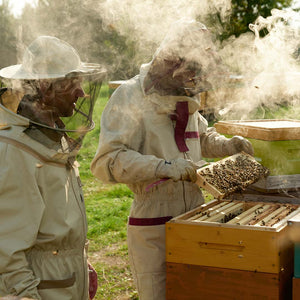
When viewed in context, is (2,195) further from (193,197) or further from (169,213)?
(193,197)

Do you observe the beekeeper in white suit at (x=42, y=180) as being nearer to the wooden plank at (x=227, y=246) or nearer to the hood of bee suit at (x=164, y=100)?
the wooden plank at (x=227, y=246)

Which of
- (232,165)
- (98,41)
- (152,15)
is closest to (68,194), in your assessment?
(232,165)

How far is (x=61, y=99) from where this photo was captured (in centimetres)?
191

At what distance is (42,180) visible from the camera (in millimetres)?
1805

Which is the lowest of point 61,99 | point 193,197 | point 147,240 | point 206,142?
point 147,240

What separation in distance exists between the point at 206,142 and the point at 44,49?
5.14 ft

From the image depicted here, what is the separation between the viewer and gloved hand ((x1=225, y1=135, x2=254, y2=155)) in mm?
3088

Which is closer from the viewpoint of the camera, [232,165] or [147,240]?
[147,240]

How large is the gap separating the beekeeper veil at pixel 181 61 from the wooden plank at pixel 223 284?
103 centimetres

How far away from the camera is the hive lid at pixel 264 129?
310 cm

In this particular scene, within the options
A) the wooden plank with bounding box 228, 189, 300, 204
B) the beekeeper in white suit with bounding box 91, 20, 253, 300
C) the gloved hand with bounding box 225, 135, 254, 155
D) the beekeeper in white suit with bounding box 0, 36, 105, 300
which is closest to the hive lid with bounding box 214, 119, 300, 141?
the gloved hand with bounding box 225, 135, 254, 155

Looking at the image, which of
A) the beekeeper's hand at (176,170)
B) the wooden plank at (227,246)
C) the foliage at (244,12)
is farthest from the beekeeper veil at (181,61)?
the foliage at (244,12)

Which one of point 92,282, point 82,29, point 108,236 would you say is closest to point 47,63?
point 92,282

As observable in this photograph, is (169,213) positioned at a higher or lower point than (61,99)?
lower
